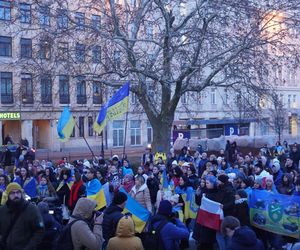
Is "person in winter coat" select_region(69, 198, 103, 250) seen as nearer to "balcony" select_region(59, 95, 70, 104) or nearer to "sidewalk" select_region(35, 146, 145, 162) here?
"sidewalk" select_region(35, 146, 145, 162)

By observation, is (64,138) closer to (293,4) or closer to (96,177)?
(96,177)

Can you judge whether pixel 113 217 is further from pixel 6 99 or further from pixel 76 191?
pixel 6 99

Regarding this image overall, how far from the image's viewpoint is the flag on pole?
800 centimetres

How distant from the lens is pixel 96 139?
49.4 meters

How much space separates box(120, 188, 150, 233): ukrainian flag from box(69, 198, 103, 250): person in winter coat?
3.02 metres

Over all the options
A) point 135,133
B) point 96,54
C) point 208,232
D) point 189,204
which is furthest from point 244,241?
point 135,133

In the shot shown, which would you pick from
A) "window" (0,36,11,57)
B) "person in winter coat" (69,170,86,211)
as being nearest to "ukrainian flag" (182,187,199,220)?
"person in winter coat" (69,170,86,211)

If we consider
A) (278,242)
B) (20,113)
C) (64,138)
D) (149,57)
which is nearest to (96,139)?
(20,113)

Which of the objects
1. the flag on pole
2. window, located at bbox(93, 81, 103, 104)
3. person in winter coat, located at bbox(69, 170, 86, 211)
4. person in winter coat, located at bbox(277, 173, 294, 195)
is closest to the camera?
the flag on pole

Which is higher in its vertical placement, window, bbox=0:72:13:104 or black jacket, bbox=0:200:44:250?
window, bbox=0:72:13:104

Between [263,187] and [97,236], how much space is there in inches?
213

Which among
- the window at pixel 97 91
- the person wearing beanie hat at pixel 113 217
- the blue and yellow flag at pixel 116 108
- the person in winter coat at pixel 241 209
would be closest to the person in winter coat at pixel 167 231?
the person wearing beanie hat at pixel 113 217

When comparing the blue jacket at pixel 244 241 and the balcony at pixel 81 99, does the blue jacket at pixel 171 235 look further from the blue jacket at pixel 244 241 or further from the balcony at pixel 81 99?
the balcony at pixel 81 99

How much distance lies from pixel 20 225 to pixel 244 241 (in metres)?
2.59
